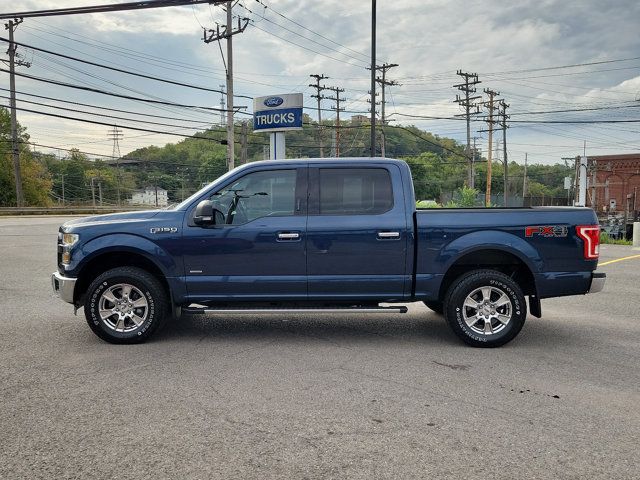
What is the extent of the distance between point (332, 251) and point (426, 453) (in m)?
2.56

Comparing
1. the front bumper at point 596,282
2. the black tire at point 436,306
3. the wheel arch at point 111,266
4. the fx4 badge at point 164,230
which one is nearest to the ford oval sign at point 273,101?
the black tire at point 436,306

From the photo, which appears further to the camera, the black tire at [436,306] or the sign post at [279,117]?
the sign post at [279,117]

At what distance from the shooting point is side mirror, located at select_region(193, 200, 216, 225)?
16.9 ft

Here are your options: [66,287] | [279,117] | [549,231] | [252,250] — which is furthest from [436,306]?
[279,117]

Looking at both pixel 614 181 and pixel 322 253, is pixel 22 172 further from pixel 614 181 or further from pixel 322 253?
pixel 322 253

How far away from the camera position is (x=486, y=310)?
212 inches

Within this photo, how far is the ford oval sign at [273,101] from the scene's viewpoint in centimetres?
1966

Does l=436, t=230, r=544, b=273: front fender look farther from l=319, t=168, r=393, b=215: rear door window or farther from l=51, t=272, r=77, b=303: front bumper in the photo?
l=51, t=272, r=77, b=303: front bumper

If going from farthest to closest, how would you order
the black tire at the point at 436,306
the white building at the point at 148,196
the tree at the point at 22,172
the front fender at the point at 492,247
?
the white building at the point at 148,196
the tree at the point at 22,172
the black tire at the point at 436,306
the front fender at the point at 492,247

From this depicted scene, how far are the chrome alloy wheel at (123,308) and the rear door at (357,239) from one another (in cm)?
182

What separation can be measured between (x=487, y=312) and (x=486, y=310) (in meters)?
0.02

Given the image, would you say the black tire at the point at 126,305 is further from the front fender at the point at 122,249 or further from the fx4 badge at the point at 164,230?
the fx4 badge at the point at 164,230

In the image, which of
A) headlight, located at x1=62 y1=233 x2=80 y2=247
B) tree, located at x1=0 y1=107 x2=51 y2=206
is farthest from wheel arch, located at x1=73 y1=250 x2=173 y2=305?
tree, located at x1=0 y1=107 x2=51 y2=206

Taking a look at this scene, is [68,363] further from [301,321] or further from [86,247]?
[301,321]
